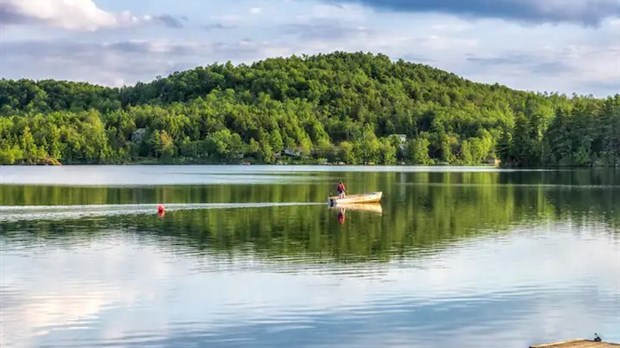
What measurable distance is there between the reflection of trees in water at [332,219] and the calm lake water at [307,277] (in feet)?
0.52

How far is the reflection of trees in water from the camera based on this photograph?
3466cm

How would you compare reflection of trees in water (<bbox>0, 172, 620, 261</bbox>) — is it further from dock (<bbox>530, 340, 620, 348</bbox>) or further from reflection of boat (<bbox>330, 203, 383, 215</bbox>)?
dock (<bbox>530, 340, 620, 348</bbox>)

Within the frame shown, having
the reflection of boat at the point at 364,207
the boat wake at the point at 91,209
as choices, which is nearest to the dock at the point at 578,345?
the boat wake at the point at 91,209

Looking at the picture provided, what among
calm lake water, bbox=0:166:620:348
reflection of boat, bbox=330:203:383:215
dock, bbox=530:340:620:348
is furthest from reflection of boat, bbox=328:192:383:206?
dock, bbox=530:340:620:348

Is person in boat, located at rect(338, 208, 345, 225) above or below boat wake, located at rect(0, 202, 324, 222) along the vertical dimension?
below

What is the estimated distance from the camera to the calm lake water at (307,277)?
62.7ft

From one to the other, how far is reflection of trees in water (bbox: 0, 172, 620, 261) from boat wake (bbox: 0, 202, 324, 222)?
6.69ft

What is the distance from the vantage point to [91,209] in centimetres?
5231

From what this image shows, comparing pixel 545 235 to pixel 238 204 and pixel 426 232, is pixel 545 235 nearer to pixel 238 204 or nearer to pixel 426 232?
pixel 426 232

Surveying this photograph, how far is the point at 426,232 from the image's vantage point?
39062 millimetres

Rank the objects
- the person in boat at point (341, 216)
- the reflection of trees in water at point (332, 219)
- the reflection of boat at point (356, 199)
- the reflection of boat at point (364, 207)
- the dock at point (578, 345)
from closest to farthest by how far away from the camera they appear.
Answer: the dock at point (578, 345) → the reflection of trees in water at point (332, 219) → the person in boat at point (341, 216) → the reflection of boat at point (364, 207) → the reflection of boat at point (356, 199)

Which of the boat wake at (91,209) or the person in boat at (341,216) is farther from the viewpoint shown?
the boat wake at (91,209)

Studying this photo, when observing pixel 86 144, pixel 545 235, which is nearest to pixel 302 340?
pixel 545 235

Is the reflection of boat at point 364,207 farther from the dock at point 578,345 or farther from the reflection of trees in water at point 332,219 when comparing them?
the dock at point 578,345
